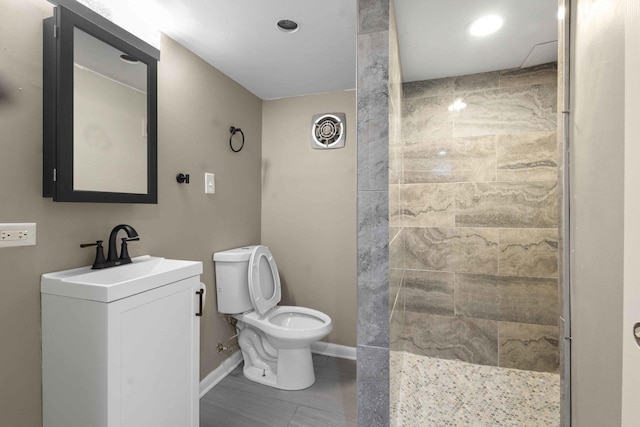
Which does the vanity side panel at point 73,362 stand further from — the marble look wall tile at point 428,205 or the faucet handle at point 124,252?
the marble look wall tile at point 428,205

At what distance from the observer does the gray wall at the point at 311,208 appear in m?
2.62

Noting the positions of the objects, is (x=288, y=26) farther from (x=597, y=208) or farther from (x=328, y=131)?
(x=597, y=208)

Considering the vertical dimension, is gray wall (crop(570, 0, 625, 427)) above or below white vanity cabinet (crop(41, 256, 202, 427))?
above

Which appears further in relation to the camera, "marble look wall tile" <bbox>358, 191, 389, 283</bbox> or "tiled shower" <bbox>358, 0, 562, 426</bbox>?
"tiled shower" <bbox>358, 0, 562, 426</bbox>

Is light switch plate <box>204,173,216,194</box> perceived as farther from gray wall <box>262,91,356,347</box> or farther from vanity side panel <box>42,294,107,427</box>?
vanity side panel <box>42,294,107,427</box>

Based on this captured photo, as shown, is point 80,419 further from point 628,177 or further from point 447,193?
point 447,193

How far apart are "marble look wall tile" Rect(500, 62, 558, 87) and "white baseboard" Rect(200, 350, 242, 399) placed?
286cm

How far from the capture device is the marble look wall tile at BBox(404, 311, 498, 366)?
7.39ft

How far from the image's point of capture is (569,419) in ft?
3.39

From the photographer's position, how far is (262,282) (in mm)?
2379

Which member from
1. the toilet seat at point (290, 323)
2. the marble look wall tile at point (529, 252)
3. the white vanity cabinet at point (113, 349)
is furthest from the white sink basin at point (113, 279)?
the marble look wall tile at point (529, 252)

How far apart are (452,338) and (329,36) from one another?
7.47ft

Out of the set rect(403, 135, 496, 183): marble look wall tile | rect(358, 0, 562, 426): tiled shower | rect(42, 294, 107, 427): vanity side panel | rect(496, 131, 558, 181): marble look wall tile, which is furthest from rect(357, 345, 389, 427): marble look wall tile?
rect(496, 131, 558, 181): marble look wall tile

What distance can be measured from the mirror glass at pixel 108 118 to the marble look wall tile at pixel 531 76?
2.35 metres
